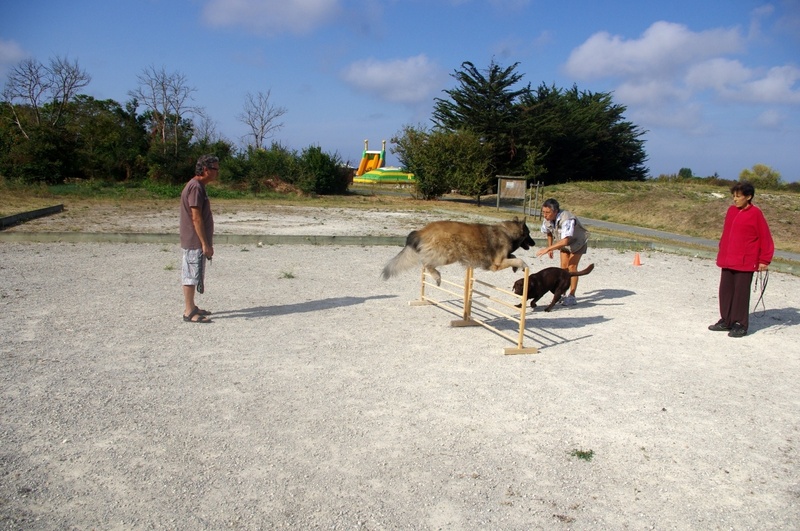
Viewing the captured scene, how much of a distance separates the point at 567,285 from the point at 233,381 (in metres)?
5.79

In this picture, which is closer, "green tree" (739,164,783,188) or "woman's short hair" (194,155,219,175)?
"woman's short hair" (194,155,219,175)

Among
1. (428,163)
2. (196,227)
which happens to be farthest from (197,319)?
(428,163)

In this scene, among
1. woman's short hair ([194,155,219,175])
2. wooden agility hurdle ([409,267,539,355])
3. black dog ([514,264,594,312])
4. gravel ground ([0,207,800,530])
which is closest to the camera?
gravel ground ([0,207,800,530])

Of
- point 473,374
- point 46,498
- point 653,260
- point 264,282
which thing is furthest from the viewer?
point 653,260

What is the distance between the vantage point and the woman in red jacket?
8102 mm

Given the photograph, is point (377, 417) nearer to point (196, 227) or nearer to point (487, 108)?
point (196, 227)

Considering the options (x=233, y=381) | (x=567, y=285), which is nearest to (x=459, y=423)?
(x=233, y=381)

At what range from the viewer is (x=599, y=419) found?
203 inches

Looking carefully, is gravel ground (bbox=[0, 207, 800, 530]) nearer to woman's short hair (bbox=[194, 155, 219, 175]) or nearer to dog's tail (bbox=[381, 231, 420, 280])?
dog's tail (bbox=[381, 231, 420, 280])

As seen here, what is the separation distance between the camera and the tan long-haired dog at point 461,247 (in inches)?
277

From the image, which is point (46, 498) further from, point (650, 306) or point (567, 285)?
point (650, 306)

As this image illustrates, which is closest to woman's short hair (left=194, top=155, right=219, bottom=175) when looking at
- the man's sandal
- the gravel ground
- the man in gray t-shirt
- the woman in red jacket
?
the man in gray t-shirt

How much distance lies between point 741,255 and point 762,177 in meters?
40.7

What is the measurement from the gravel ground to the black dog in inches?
13.9
